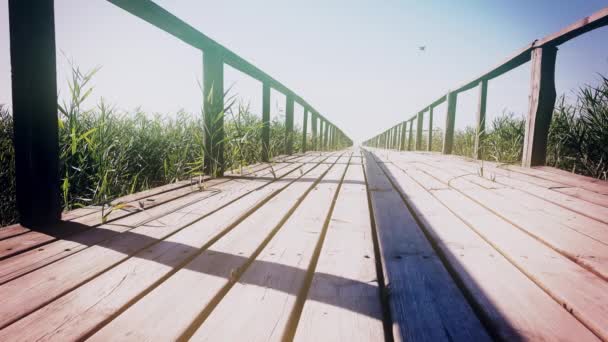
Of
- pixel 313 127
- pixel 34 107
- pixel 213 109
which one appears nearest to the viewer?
pixel 34 107

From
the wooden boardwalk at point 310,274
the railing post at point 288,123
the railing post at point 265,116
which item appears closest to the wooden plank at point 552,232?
the wooden boardwalk at point 310,274

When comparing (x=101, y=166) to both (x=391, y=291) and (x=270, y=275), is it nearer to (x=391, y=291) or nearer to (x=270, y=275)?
(x=270, y=275)

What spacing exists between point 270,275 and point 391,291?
273 millimetres

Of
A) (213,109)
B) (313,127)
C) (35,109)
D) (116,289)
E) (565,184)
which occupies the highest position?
(313,127)

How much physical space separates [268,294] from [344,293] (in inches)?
6.2

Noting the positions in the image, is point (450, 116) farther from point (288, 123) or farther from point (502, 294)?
point (502, 294)

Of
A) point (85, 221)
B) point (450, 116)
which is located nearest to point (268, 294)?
point (85, 221)

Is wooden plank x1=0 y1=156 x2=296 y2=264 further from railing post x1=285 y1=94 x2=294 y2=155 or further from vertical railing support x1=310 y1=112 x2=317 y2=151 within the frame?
vertical railing support x1=310 y1=112 x2=317 y2=151

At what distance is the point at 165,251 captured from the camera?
0.88 m

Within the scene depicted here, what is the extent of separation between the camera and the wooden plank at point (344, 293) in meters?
0.53

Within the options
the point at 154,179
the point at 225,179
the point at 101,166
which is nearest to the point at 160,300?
the point at 101,166

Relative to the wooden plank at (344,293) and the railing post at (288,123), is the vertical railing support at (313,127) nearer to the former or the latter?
the railing post at (288,123)

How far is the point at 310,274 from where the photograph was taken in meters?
0.75

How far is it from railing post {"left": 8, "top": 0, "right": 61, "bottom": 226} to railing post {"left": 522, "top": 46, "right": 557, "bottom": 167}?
3041 millimetres
